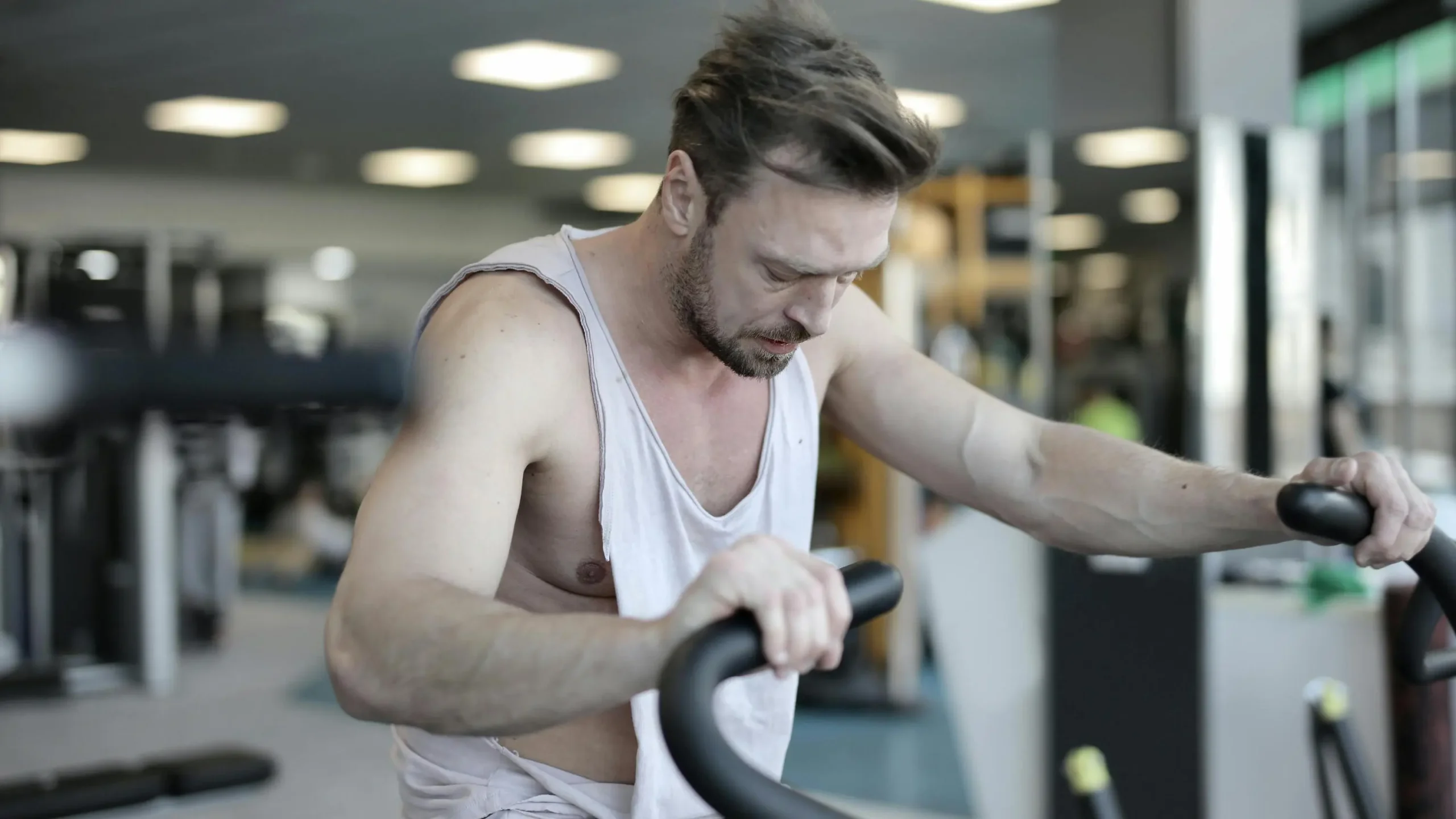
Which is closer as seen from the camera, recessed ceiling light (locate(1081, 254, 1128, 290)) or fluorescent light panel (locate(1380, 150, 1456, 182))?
recessed ceiling light (locate(1081, 254, 1128, 290))

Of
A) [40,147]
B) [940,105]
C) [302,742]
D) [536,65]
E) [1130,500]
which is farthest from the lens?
[40,147]

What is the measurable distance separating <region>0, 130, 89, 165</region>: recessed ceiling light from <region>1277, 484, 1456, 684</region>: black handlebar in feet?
29.2

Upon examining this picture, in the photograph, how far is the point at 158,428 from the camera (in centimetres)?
72

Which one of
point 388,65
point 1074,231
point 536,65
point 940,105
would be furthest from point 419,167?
point 1074,231

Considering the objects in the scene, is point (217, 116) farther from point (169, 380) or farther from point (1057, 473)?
point (169, 380)

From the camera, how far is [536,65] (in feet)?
22.2

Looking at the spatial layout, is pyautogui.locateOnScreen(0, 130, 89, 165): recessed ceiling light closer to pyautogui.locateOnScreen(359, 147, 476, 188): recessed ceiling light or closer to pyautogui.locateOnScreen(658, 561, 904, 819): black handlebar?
pyautogui.locateOnScreen(359, 147, 476, 188): recessed ceiling light

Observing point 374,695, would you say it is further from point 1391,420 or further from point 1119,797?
point 1391,420

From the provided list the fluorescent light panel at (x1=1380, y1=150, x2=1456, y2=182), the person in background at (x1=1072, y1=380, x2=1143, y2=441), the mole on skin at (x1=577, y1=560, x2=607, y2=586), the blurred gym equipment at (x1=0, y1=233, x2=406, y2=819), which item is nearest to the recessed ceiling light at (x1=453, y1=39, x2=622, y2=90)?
the blurred gym equipment at (x1=0, y1=233, x2=406, y2=819)

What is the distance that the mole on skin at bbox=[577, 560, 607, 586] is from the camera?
145 cm

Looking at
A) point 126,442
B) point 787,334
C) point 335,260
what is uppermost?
point 335,260

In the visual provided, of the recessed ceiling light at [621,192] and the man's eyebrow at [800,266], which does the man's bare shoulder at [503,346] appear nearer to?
the man's eyebrow at [800,266]

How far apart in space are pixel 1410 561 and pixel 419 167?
33.3ft

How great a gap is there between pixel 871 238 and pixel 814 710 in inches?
170
